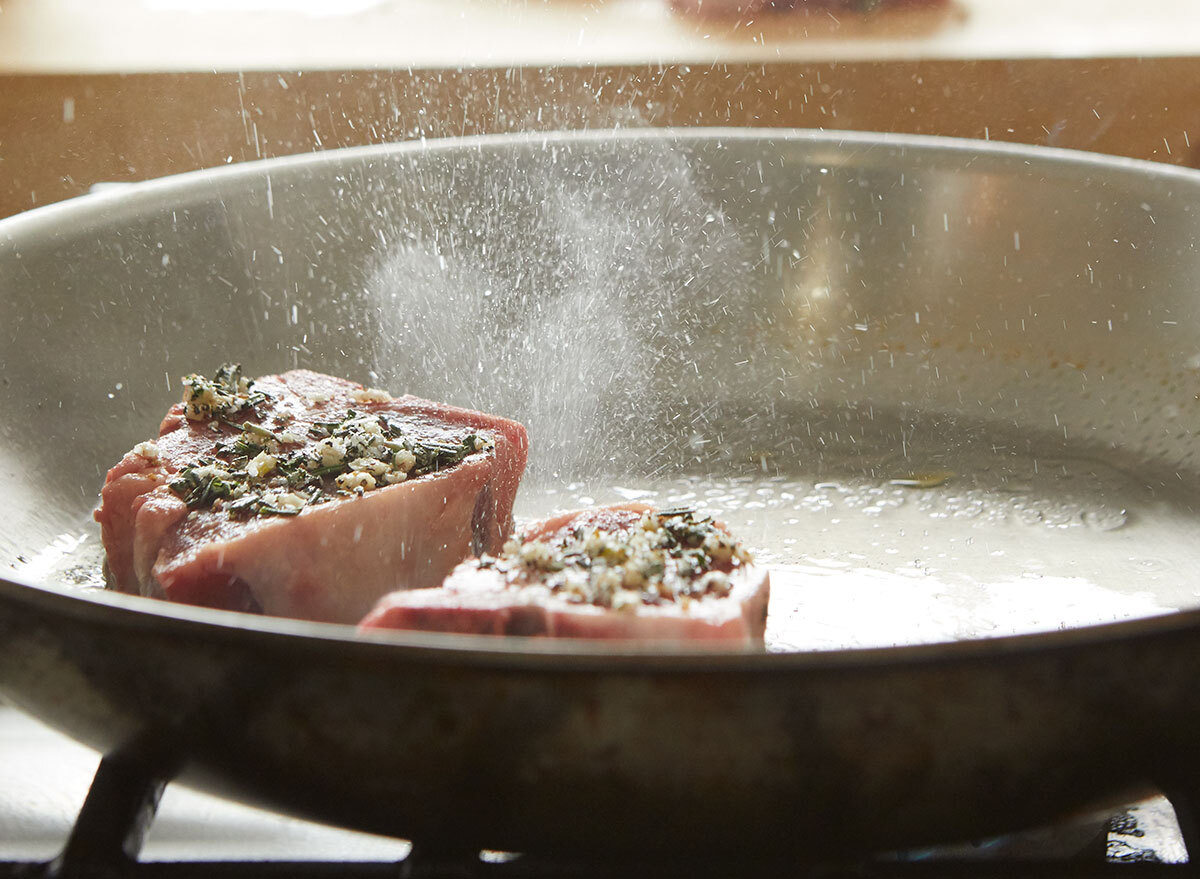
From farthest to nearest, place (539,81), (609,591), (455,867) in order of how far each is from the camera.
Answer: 1. (539,81)
2. (609,591)
3. (455,867)

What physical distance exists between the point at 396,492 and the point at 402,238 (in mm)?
792

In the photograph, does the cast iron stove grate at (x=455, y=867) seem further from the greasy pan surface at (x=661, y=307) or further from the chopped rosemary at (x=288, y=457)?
the greasy pan surface at (x=661, y=307)

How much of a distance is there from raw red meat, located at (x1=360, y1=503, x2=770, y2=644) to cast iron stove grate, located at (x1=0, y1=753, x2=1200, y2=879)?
201 mm

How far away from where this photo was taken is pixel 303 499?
45.4 inches

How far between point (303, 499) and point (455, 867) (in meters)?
0.48

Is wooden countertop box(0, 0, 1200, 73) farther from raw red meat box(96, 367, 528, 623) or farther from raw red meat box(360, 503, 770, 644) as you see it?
raw red meat box(360, 503, 770, 644)

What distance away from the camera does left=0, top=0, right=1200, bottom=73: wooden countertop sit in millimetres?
2682

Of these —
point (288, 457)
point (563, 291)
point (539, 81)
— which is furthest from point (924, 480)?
point (539, 81)

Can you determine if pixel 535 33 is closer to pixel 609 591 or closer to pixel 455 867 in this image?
pixel 609 591

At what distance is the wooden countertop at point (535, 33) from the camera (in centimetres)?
268

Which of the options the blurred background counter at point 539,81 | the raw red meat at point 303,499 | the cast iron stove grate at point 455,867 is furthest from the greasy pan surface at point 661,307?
the blurred background counter at point 539,81

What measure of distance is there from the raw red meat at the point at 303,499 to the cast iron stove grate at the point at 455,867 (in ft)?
1.07

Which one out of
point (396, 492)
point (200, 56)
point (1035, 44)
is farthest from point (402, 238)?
point (1035, 44)

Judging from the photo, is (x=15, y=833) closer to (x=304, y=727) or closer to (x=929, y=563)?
(x=304, y=727)
